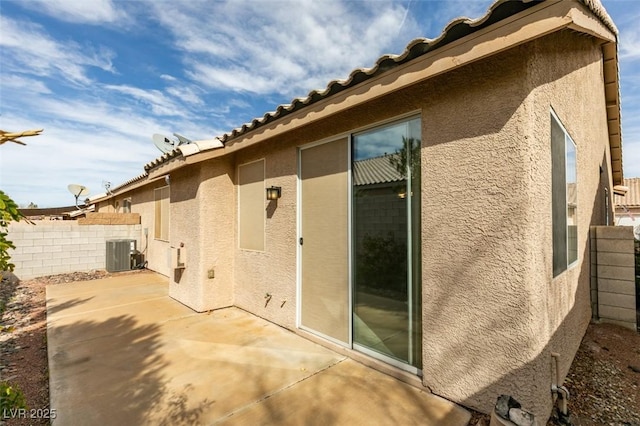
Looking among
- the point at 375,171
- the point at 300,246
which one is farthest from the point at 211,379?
the point at 375,171

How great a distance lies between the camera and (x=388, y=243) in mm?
4250

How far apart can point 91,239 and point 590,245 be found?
16.9m

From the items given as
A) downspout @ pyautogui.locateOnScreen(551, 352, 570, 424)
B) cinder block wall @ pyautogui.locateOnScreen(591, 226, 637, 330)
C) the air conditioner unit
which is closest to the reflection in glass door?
downspout @ pyautogui.locateOnScreen(551, 352, 570, 424)

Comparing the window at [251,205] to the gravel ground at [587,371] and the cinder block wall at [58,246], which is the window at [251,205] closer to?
the gravel ground at [587,371]

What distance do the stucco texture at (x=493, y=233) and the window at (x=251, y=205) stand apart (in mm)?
4003

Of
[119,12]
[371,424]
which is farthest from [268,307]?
[119,12]

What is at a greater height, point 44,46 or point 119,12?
point 119,12

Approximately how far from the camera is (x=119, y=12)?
7332mm

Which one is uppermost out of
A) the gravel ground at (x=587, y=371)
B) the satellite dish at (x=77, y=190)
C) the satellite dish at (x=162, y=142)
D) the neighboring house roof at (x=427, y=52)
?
the satellite dish at (x=162, y=142)

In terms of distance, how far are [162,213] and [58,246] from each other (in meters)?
4.74

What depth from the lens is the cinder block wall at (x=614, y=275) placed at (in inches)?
234

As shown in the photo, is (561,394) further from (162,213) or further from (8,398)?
(162,213)

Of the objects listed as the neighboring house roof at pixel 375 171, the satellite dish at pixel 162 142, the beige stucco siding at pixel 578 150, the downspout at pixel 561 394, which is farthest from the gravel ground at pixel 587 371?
the satellite dish at pixel 162 142

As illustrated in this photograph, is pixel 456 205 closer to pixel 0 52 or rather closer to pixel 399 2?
pixel 399 2
